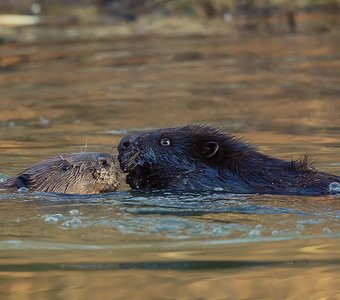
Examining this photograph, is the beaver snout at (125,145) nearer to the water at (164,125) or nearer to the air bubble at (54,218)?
the water at (164,125)

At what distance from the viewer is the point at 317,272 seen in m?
5.62

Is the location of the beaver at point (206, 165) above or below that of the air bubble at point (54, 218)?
above

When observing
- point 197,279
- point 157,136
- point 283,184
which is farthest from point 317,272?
point 157,136

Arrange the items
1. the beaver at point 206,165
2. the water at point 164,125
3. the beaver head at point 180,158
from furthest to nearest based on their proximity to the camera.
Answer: the beaver head at point 180,158, the beaver at point 206,165, the water at point 164,125

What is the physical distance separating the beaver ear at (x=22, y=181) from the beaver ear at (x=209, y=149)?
51.6 inches

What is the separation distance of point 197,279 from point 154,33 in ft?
53.7

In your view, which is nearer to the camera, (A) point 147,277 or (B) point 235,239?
(A) point 147,277

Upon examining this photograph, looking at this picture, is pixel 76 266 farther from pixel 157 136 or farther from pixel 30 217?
pixel 157 136

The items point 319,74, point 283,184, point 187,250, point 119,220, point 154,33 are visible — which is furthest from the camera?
point 154,33

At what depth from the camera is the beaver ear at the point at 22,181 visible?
8055 millimetres

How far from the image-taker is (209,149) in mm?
7922

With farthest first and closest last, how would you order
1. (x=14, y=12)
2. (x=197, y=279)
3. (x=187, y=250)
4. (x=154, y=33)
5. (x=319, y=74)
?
1. (x=14, y=12)
2. (x=154, y=33)
3. (x=319, y=74)
4. (x=187, y=250)
5. (x=197, y=279)

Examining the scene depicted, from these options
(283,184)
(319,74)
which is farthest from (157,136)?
(319,74)

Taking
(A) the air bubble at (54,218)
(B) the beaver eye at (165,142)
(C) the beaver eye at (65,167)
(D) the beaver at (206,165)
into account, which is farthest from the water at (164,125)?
(B) the beaver eye at (165,142)
